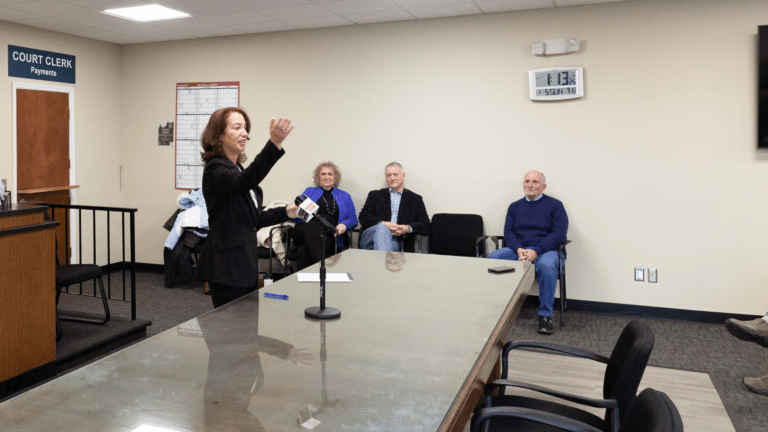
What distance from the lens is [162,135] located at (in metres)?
6.86

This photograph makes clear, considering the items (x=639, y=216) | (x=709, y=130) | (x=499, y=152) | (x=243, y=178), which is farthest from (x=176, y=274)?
(x=709, y=130)

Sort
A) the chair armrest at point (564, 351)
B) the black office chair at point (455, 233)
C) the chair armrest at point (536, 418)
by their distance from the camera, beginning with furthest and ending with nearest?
1. the black office chair at point (455, 233)
2. the chair armrest at point (564, 351)
3. the chair armrest at point (536, 418)

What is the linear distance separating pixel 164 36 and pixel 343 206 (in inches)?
113

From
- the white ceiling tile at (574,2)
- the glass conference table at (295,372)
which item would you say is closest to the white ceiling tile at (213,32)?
the white ceiling tile at (574,2)

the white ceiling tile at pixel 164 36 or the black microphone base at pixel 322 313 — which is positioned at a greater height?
the white ceiling tile at pixel 164 36

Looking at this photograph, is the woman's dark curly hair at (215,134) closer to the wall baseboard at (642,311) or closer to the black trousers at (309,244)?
the black trousers at (309,244)

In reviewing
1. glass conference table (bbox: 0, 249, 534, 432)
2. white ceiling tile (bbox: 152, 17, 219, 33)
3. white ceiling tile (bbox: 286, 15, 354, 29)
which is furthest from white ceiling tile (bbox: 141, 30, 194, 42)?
glass conference table (bbox: 0, 249, 534, 432)

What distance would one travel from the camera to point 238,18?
552 cm

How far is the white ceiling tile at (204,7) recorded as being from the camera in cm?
492

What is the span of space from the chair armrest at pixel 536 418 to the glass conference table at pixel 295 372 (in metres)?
0.09

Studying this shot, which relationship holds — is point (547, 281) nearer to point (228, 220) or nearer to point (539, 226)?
point (539, 226)

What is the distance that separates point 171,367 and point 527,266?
2.04 m

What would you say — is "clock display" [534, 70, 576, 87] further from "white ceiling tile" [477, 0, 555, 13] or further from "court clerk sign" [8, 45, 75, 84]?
"court clerk sign" [8, 45, 75, 84]

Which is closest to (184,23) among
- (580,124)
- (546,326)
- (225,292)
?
(580,124)
